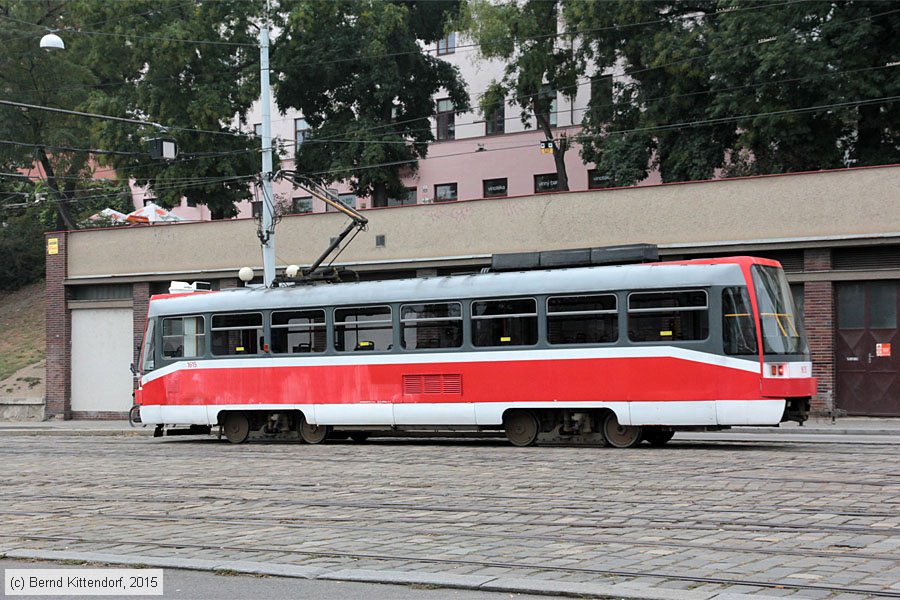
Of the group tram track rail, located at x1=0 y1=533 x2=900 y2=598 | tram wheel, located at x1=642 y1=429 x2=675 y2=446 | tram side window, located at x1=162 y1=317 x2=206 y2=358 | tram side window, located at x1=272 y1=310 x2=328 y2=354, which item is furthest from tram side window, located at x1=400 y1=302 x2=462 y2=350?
tram track rail, located at x1=0 y1=533 x2=900 y2=598

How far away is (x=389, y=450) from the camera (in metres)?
20.1

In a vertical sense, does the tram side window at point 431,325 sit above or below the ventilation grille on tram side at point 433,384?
above

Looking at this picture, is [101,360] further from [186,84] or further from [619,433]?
[619,433]

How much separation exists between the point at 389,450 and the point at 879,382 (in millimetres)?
12019

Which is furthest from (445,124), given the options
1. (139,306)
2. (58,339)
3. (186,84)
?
(58,339)

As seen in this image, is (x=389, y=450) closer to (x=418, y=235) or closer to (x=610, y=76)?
(x=418, y=235)

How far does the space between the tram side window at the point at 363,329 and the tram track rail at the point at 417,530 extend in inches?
366

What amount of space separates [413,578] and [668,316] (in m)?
11.2

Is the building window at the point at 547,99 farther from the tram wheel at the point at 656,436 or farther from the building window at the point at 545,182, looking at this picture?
the tram wheel at the point at 656,436

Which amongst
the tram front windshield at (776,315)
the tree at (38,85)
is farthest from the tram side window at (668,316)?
the tree at (38,85)

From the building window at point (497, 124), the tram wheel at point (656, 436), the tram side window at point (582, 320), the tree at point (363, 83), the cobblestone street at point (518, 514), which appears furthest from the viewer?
the building window at point (497, 124)

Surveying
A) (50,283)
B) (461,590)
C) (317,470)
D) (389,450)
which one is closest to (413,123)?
→ (50,283)

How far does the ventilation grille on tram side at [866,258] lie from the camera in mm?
25859

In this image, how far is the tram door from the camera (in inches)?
1023
